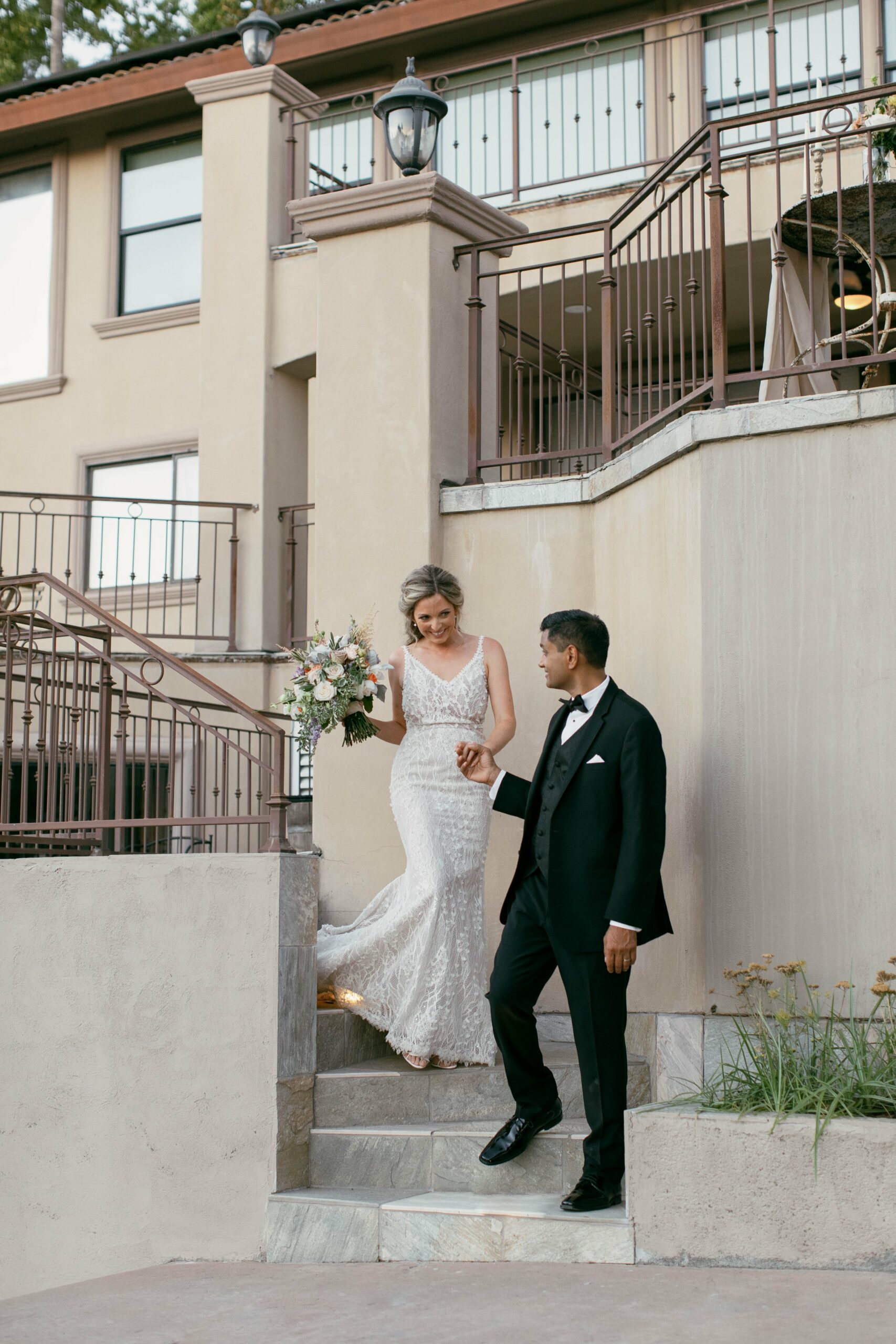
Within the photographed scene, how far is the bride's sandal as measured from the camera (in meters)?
6.08

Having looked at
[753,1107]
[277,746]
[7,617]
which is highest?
[7,617]

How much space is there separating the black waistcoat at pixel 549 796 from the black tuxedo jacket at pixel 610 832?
21mm

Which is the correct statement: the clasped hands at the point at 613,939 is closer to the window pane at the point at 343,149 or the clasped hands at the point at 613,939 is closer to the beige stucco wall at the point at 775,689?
the beige stucco wall at the point at 775,689

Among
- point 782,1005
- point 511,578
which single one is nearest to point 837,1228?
point 782,1005

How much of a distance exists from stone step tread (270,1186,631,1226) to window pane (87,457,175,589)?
9.15m

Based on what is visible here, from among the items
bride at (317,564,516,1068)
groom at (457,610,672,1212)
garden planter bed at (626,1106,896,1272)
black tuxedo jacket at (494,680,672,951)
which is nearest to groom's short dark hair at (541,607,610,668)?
groom at (457,610,672,1212)

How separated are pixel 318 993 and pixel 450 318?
3590 millimetres

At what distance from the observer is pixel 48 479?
15227mm

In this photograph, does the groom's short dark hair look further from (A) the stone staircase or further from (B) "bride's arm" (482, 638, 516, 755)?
(A) the stone staircase

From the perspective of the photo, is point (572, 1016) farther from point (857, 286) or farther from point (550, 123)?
point (550, 123)

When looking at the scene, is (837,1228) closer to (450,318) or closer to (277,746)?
(277,746)

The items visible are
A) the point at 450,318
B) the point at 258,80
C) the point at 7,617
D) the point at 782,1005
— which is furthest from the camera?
the point at 258,80

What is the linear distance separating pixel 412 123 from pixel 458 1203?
559cm

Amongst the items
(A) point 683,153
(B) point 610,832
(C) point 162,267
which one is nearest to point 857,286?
(A) point 683,153
